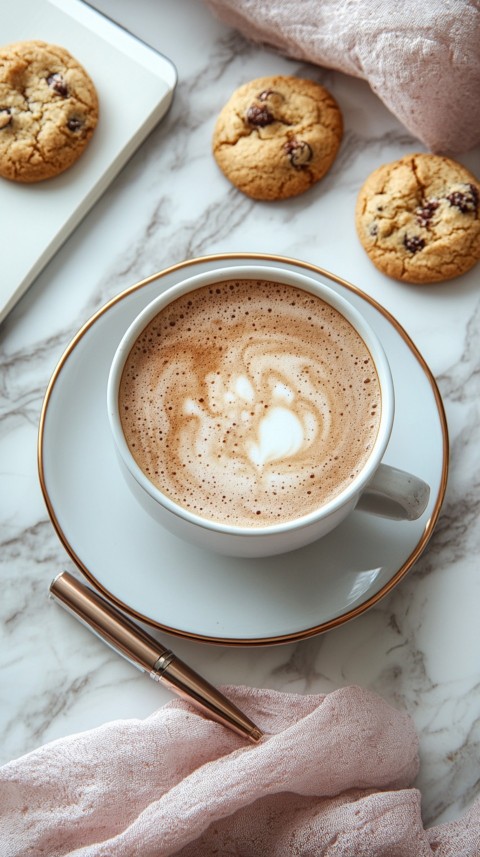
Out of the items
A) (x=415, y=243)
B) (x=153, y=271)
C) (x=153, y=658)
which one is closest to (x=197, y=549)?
(x=153, y=658)

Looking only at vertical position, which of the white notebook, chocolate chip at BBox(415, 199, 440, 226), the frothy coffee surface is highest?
the white notebook

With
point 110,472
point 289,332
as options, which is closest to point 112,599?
point 110,472

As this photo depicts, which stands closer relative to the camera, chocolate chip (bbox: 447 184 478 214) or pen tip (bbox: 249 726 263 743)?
pen tip (bbox: 249 726 263 743)

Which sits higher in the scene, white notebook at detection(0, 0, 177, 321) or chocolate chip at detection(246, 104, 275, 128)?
white notebook at detection(0, 0, 177, 321)

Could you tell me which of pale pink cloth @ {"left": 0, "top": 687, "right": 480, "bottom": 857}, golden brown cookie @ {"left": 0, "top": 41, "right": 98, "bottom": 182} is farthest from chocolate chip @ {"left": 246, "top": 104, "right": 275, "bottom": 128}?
pale pink cloth @ {"left": 0, "top": 687, "right": 480, "bottom": 857}

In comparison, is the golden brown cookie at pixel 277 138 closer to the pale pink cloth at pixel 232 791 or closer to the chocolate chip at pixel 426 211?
the chocolate chip at pixel 426 211

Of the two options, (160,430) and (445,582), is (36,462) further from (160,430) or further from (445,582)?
(445,582)

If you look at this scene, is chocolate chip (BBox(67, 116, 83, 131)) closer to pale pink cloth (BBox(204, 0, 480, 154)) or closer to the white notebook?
the white notebook

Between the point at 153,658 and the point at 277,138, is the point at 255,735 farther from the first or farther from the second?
the point at 277,138
